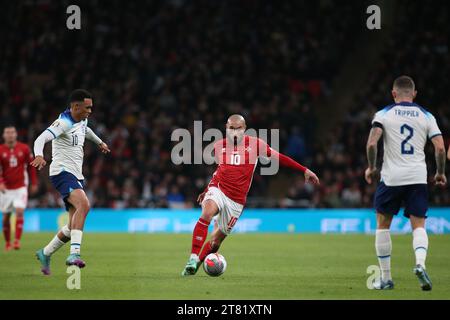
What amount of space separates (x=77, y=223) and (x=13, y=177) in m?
7.43

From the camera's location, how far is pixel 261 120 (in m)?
27.7

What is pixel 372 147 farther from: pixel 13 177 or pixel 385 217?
pixel 13 177

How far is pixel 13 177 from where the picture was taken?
1858 cm

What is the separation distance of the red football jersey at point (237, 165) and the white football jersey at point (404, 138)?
2.64 meters

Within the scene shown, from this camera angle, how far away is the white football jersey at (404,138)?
991cm

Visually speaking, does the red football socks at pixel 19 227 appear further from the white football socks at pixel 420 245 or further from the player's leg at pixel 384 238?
the white football socks at pixel 420 245

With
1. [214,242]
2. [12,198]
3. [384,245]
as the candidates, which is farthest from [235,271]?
[12,198]

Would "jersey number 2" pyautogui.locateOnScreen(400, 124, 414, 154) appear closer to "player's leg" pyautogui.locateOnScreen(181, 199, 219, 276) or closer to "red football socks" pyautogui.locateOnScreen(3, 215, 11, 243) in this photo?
"player's leg" pyautogui.locateOnScreen(181, 199, 219, 276)

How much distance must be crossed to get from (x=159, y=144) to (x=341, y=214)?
609 cm

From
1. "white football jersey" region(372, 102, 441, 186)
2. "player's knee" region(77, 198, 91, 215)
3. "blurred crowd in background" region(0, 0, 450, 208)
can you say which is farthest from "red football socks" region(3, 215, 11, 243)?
"white football jersey" region(372, 102, 441, 186)

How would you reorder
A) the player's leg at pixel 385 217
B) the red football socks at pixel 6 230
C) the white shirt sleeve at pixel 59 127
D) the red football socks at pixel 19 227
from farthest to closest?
the red football socks at pixel 19 227, the red football socks at pixel 6 230, the white shirt sleeve at pixel 59 127, the player's leg at pixel 385 217

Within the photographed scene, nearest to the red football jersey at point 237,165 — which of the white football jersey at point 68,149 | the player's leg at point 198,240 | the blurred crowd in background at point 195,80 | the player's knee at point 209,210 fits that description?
the player's knee at point 209,210

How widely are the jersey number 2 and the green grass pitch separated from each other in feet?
5.19
